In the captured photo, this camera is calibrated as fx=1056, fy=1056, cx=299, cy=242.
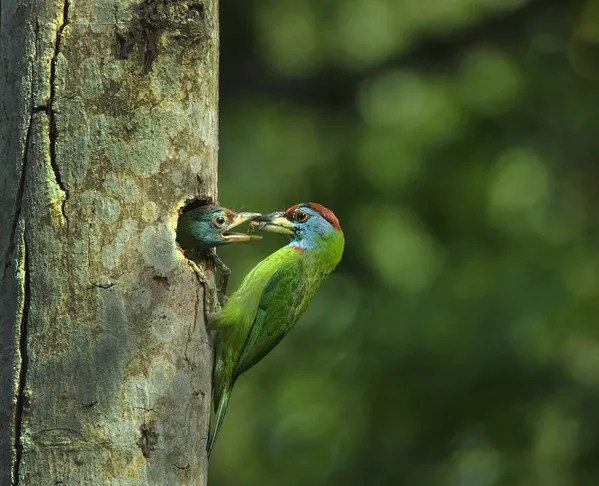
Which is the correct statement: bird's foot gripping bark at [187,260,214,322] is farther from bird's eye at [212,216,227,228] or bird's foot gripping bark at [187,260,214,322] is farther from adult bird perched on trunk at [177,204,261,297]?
bird's eye at [212,216,227,228]

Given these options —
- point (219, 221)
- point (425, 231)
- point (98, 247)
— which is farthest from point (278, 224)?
point (425, 231)

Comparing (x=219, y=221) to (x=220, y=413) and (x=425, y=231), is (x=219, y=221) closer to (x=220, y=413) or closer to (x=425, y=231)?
(x=220, y=413)

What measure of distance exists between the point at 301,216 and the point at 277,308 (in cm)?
59

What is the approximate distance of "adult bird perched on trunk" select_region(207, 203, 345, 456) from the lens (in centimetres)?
476

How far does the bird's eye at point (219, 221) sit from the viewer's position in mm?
4625

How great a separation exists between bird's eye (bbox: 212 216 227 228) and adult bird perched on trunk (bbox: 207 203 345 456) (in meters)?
0.38

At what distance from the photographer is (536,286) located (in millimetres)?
10133

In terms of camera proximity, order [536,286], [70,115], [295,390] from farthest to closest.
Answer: [295,390], [536,286], [70,115]

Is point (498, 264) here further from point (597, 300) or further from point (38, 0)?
point (38, 0)

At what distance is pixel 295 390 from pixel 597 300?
10.7 feet

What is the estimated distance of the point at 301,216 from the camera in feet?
18.5

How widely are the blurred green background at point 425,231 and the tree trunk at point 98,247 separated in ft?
17.1

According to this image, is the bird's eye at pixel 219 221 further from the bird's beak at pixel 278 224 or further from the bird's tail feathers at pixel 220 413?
the bird's beak at pixel 278 224

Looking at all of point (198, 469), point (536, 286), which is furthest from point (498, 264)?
point (198, 469)
